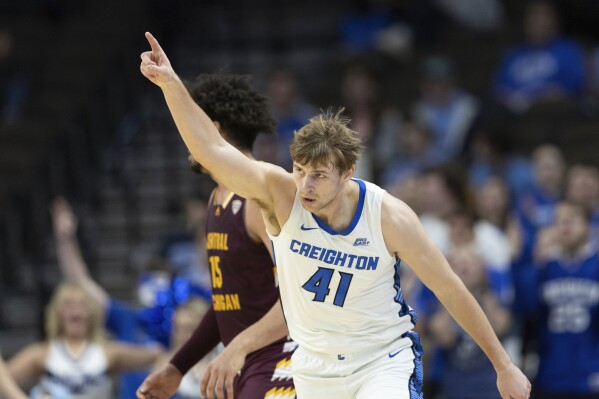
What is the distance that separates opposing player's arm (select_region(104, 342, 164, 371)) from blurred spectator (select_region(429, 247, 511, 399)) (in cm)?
225

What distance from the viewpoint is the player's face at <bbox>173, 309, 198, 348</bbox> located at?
27.4ft

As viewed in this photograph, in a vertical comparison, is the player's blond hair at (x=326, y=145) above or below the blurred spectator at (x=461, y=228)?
below

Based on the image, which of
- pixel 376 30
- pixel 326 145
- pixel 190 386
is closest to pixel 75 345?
pixel 190 386

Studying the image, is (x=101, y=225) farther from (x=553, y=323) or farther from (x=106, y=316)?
(x=553, y=323)

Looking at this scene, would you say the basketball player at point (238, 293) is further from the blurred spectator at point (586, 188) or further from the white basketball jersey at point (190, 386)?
the blurred spectator at point (586, 188)

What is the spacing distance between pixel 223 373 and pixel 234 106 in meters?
1.37

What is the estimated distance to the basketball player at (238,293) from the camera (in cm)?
555

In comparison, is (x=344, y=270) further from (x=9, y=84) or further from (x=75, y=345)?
(x=9, y=84)

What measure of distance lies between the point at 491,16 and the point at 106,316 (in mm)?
5763

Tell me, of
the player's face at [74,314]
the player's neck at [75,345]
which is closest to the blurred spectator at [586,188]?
the player's face at [74,314]

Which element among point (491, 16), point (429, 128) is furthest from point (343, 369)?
point (491, 16)

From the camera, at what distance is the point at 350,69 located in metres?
12.0

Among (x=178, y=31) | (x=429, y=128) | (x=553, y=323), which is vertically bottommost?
(x=553, y=323)

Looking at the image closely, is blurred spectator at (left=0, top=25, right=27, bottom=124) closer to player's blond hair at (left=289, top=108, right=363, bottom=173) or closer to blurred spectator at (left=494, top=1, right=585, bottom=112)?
blurred spectator at (left=494, top=1, right=585, bottom=112)
